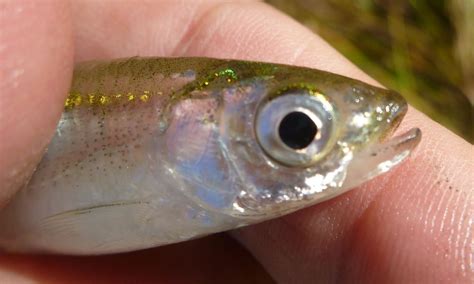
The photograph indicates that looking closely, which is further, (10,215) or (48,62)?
(10,215)

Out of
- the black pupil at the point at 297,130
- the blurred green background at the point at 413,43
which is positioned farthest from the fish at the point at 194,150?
the blurred green background at the point at 413,43

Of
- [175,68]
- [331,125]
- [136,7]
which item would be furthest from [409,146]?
[136,7]

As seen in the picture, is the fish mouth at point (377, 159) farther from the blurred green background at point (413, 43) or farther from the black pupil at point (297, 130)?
the blurred green background at point (413, 43)

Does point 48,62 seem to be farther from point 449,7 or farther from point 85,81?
point 449,7

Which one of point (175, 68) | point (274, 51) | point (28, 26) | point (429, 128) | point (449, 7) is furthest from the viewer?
point (449, 7)

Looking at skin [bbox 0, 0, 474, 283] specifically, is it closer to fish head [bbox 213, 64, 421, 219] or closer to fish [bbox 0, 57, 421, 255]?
fish [bbox 0, 57, 421, 255]

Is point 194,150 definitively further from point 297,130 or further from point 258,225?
point 258,225

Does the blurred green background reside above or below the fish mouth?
above

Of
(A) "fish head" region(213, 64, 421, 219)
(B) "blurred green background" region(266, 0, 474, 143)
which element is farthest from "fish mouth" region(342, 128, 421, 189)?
(B) "blurred green background" region(266, 0, 474, 143)
